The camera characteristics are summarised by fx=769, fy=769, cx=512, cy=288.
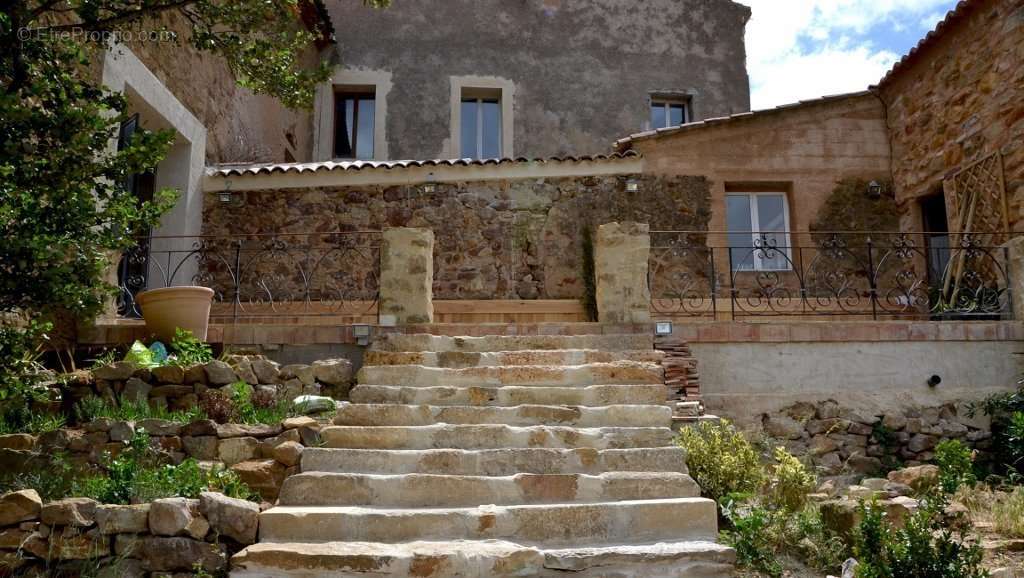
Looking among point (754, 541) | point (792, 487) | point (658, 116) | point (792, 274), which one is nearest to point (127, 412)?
point (754, 541)

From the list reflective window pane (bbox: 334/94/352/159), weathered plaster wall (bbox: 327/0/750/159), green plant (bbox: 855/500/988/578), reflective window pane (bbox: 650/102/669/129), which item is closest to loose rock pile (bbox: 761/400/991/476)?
green plant (bbox: 855/500/988/578)

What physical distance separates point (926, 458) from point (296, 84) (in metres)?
6.58

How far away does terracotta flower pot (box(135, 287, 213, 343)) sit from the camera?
6.46 metres

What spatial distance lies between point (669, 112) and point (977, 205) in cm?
653

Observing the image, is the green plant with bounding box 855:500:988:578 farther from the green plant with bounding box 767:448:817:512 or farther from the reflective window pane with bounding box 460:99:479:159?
the reflective window pane with bounding box 460:99:479:159

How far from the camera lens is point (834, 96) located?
1088 cm

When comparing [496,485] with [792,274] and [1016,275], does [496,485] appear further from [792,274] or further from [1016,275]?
[792,274]

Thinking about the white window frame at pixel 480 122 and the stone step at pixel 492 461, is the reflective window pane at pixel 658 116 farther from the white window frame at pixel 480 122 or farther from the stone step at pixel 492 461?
the stone step at pixel 492 461

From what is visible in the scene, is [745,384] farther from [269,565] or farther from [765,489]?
[269,565]

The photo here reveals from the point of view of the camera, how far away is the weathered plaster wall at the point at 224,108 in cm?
880

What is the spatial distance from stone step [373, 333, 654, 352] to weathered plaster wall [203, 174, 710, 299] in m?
3.49

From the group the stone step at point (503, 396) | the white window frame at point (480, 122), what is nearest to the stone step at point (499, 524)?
the stone step at point (503, 396)

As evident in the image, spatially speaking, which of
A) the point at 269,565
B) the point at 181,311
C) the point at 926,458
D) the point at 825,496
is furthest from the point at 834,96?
the point at 269,565

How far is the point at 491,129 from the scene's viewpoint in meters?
14.3
